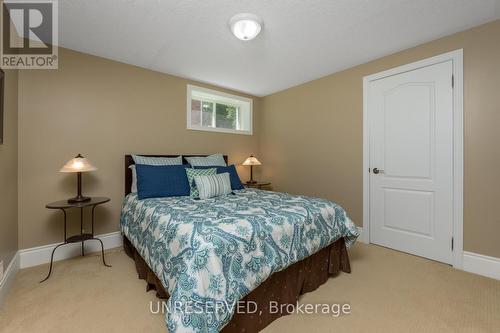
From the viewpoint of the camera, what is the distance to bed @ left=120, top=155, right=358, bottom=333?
1.15 meters

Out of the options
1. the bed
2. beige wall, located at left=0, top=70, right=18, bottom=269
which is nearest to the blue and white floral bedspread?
the bed

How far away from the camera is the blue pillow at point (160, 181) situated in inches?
95.5

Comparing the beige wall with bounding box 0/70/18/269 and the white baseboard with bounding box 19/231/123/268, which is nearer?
the beige wall with bounding box 0/70/18/269

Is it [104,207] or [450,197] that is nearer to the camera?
[450,197]

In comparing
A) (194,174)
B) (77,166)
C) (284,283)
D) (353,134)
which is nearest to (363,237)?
(353,134)

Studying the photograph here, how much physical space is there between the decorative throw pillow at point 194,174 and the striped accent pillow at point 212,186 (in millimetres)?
100

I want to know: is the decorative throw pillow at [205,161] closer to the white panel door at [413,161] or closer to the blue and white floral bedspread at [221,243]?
the blue and white floral bedspread at [221,243]

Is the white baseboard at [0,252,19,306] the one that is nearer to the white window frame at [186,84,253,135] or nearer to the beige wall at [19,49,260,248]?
the beige wall at [19,49,260,248]

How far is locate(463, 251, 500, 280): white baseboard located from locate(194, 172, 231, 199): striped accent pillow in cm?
245

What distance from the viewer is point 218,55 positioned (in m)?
2.72

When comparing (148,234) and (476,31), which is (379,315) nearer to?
(148,234)

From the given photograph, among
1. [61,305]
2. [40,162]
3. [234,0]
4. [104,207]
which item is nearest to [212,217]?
[61,305]

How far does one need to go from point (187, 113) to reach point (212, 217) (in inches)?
91.5

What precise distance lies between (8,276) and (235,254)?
2032 mm
